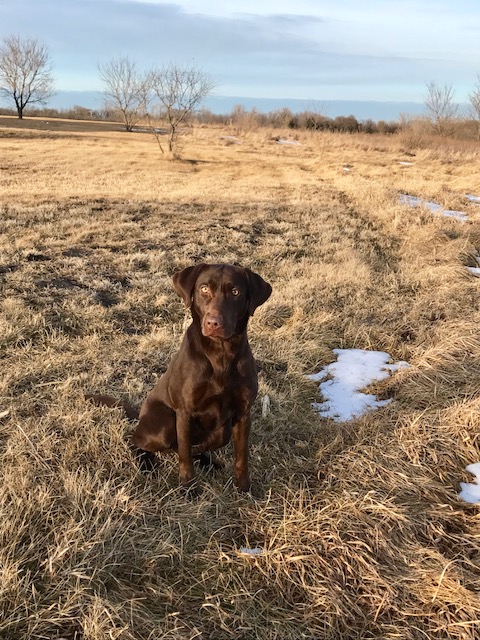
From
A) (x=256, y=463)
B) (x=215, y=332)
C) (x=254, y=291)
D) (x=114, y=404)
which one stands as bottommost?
(x=256, y=463)

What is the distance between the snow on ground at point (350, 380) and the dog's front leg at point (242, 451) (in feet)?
3.51

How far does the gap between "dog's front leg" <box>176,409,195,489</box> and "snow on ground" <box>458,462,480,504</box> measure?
4.71 feet

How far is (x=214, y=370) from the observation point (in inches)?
98.7

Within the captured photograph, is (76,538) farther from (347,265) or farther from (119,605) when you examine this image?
(347,265)

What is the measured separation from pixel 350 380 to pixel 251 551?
208 centimetres

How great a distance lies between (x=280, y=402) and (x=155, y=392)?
1115mm

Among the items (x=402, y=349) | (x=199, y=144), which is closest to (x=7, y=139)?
(x=199, y=144)

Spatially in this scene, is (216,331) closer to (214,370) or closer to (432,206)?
(214,370)

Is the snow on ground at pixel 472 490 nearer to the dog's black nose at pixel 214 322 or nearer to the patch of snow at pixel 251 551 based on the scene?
the patch of snow at pixel 251 551

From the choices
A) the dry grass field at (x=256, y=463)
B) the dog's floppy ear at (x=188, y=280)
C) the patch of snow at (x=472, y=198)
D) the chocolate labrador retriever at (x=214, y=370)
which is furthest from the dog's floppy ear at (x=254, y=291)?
the patch of snow at (x=472, y=198)

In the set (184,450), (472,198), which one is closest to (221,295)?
(184,450)

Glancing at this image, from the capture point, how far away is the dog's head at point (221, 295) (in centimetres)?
236

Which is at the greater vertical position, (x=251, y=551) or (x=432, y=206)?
(x=432, y=206)

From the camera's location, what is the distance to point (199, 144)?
3178cm
